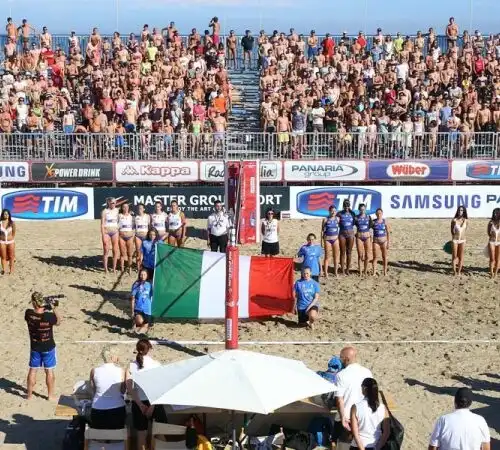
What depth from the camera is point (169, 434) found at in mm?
8969

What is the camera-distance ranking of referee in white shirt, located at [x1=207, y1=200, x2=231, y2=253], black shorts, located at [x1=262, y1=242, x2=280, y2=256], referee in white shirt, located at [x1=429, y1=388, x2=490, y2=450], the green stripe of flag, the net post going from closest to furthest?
referee in white shirt, located at [x1=429, y1=388, x2=490, y2=450], the net post, the green stripe of flag, referee in white shirt, located at [x1=207, y1=200, x2=231, y2=253], black shorts, located at [x1=262, y1=242, x2=280, y2=256]

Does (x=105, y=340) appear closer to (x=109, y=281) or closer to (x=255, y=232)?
(x=109, y=281)

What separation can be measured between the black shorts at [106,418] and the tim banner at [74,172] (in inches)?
547

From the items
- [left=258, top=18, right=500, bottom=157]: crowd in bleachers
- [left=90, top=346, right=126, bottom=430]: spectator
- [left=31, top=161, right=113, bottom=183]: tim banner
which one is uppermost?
[left=258, top=18, right=500, bottom=157]: crowd in bleachers

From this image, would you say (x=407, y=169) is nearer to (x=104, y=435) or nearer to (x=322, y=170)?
(x=322, y=170)

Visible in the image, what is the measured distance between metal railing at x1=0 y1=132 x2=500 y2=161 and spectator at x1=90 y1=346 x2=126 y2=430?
13938 mm

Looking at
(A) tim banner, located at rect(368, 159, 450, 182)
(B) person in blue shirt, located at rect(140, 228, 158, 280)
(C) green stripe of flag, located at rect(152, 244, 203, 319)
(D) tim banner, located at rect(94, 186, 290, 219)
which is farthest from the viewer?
(A) tim banner, located at rect(368, 159, 450, 182)

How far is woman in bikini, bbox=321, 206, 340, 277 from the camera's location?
16953 millimetres

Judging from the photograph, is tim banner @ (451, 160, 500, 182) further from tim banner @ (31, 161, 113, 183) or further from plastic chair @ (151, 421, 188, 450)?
plastic chair @ (151, 421, 188, 450)

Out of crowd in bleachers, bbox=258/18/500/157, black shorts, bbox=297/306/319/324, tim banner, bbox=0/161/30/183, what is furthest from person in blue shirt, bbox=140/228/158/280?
crowd in bleachers, bbox=258/18/500/157

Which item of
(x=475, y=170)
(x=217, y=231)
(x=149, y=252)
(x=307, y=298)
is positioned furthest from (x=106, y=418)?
(x=475, y=170)

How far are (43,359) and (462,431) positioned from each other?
526 centimetres

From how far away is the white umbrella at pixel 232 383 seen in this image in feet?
27.2

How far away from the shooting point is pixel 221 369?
8648 mm
